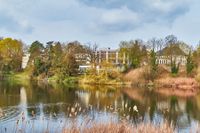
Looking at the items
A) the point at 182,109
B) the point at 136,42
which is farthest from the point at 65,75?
the point at 182,109

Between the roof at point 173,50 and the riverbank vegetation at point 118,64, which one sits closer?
the riverbank vegetation at point 118,64

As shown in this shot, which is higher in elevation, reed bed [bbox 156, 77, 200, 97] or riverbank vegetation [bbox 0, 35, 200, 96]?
riverbank vegetation [bbox 0, 35, 200, 96]

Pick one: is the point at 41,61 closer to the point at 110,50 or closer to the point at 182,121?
the point at 110,50

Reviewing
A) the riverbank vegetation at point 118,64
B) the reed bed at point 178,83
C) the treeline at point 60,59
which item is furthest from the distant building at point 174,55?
the treeline at point 60,59

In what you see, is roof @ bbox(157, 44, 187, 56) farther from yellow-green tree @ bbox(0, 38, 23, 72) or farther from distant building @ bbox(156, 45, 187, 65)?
yellow-green tree @ bbox(0, 38, 23, 72)

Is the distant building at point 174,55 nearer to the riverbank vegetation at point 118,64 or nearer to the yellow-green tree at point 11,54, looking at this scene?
the riverbank vegetation at point 118,64

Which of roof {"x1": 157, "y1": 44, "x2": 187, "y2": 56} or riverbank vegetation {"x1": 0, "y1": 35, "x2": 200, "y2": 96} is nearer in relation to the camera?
riverbank vegetation {"x1": 0, "y1": 35, "x2": 200, "y2": 96}

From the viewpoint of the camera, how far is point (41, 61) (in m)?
63.1

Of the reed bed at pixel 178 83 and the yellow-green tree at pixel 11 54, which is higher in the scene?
the yellow-green tree at pixel 11 54

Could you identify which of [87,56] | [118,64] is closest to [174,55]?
[118,64]

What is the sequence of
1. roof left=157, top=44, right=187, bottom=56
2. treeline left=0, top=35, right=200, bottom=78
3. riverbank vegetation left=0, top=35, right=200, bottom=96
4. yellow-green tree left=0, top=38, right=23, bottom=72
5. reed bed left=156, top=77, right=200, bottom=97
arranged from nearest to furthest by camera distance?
1. reed bed left=156, top=77, right=200, bottom=97
2. riverbank vegetation left=0, top=35, right=200, bottom=96
3. treeline left=0, top=35, right=200, bottom=78
4. roof left=157, top=44, right=187, bottom=56
5. yellow-green tree left=0, top=38, right=23, bottom=72

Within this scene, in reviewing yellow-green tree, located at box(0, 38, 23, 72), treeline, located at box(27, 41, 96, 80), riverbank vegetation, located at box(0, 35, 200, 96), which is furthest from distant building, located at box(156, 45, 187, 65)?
yellow-green tree, located at box(0, 38, 23, 72)

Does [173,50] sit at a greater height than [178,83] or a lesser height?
greater

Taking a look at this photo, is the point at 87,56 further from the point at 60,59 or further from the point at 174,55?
the point at 174,55
